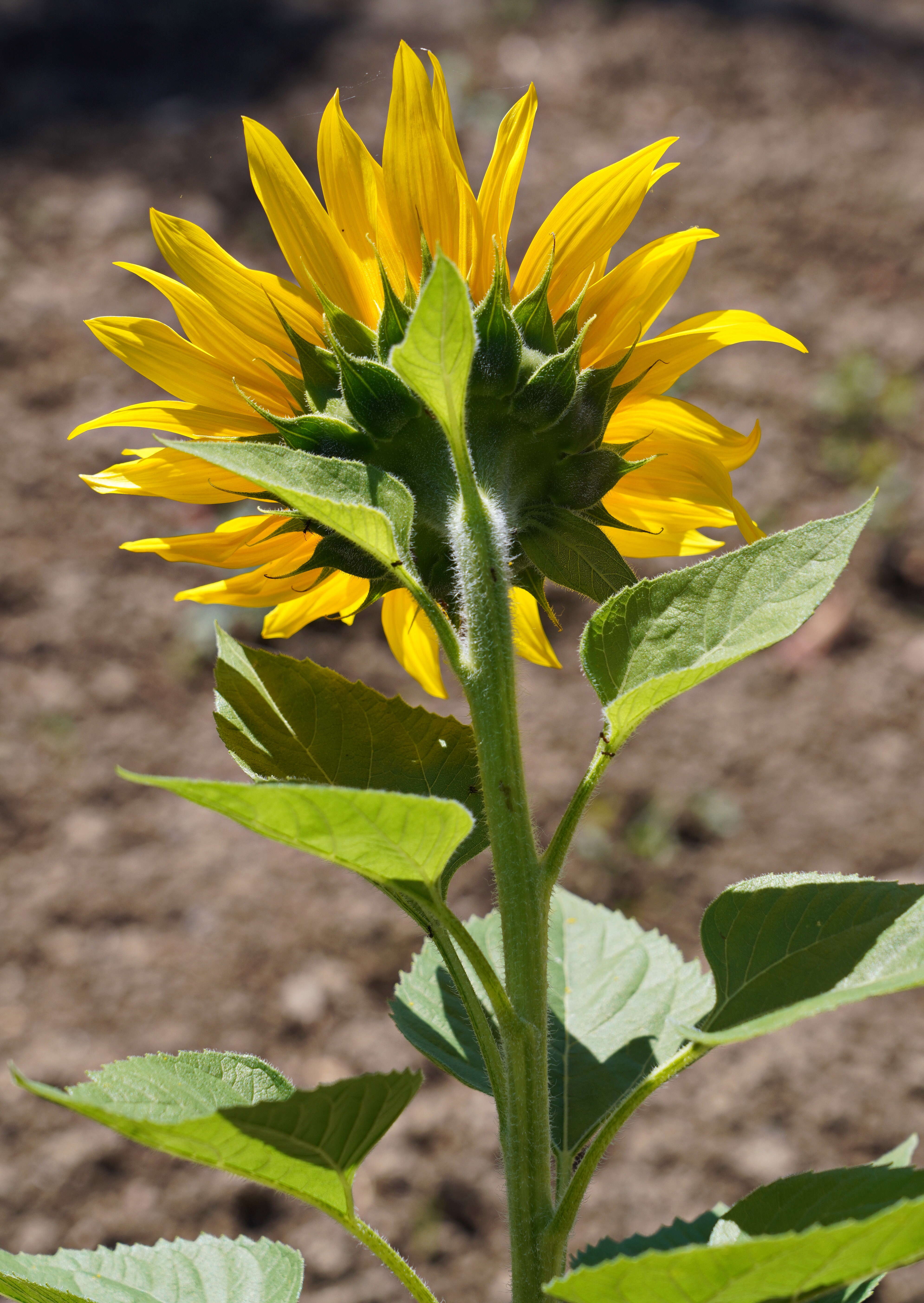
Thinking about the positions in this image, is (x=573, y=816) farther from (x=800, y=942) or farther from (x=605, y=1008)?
(x=605, y=1008)

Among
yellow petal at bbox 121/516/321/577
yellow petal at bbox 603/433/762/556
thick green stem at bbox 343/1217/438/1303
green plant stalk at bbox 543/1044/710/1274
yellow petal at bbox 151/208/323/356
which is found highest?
yellow petal at bbox 151/208/323/356

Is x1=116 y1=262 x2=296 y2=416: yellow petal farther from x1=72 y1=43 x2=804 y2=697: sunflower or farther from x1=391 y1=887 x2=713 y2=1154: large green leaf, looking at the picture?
x1=391 y1=887 x2=713 y2=1154: large green leaf

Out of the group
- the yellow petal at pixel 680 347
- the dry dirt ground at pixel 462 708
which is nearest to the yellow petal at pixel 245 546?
the yellow petal at pixel 680 347

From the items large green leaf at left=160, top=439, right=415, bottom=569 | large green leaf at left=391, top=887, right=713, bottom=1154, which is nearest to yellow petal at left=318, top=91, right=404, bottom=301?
large green leaf at left=160, top=439, right=415, bottom=569

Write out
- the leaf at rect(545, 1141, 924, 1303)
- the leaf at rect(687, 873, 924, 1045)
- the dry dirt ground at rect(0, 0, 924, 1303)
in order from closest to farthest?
1. the leaf at rect(545, 1141, 924, 1303)
2. the leaf at rect(687, 873, 924, 1045)
3. the dry dirt ground at rect(0, 0, 924, 1303)

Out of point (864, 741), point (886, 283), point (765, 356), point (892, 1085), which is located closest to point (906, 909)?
point (892, 1085)

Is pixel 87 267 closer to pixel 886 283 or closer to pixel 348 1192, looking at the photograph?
pixel 886 283
